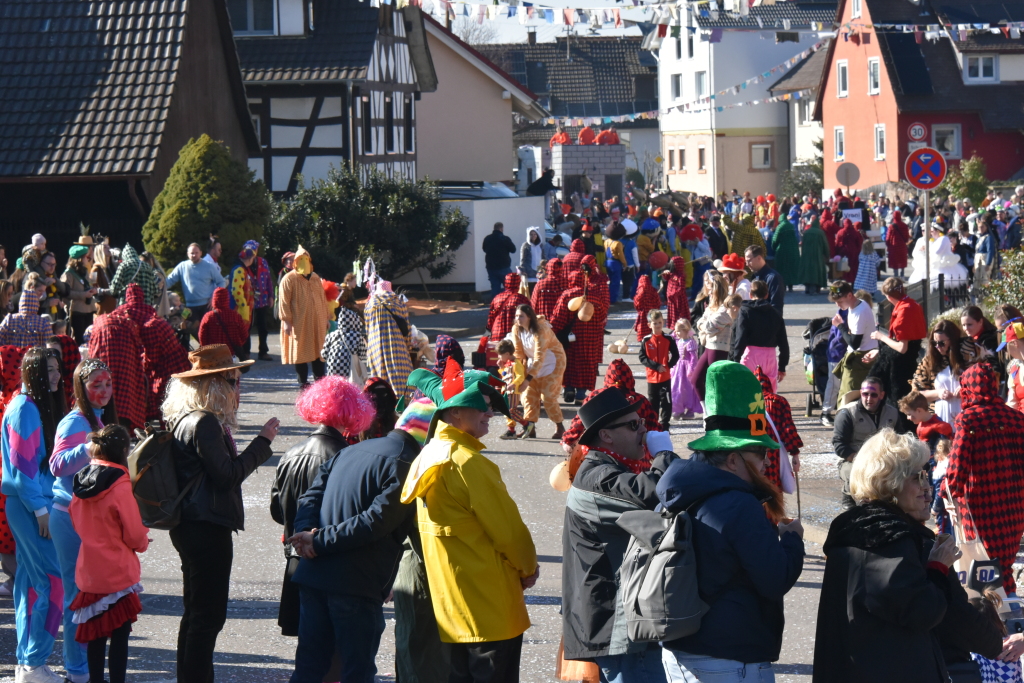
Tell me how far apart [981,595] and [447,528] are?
1958mm

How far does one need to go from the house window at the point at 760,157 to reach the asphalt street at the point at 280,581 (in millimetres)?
50589

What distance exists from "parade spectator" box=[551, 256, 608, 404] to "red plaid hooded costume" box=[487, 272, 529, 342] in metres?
0.51

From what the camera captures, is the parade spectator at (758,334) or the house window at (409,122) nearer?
the parade spectator at (758,334)

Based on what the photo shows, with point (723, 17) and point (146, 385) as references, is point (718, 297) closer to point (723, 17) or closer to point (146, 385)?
point (146, 385)

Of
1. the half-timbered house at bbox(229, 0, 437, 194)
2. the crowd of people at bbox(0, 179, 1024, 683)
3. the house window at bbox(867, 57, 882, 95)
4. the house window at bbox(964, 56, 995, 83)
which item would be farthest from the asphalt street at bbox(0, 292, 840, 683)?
the house window at bbox(964, 56, 995, 83)

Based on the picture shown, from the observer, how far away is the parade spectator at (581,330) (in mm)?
13602

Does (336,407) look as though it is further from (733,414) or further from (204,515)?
(733,414)

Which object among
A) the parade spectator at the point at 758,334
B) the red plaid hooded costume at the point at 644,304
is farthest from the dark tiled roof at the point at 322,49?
the parade spectator at the point at 758,334

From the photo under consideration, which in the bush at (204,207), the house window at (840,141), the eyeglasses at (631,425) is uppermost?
the house window at (840,141)

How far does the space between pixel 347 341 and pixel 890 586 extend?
368 inches

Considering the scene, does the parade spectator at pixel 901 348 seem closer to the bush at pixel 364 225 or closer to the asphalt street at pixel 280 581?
the asphalt street at pixel 280 581

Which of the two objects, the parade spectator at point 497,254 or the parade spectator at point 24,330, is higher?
the parade spectator at point 497,254

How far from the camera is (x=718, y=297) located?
42.5ft

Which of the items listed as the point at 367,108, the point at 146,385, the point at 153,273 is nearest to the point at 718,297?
the point at 146,385
